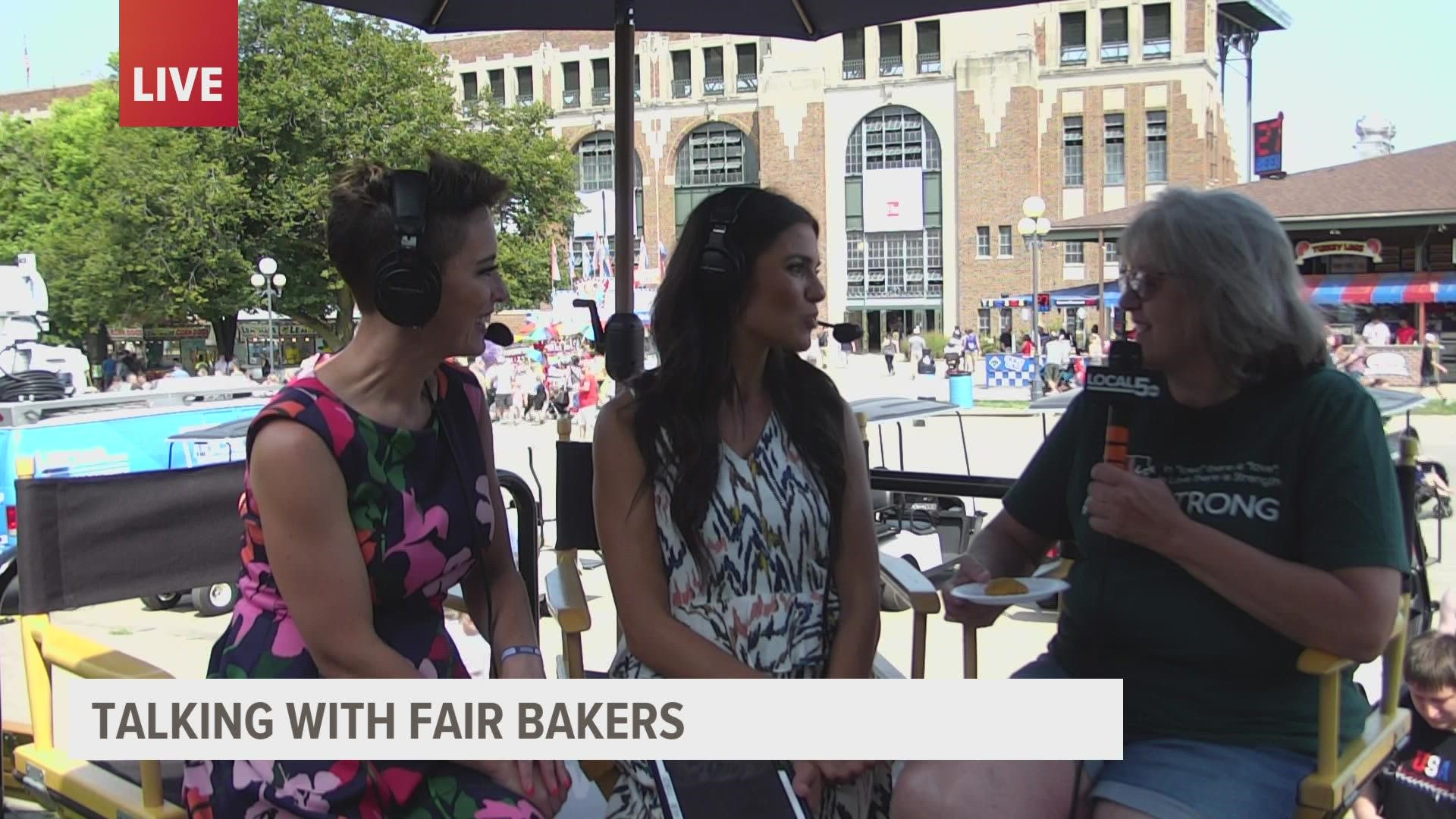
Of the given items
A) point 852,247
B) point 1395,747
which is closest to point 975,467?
point 1395,747

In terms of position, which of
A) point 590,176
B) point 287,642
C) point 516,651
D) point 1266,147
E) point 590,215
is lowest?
point 516,651

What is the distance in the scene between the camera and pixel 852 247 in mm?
55438

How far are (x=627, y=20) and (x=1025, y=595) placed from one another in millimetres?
2219

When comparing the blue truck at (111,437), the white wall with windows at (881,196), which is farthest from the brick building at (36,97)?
the blue truck at (111,437)

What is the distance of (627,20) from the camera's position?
3395 millimetres

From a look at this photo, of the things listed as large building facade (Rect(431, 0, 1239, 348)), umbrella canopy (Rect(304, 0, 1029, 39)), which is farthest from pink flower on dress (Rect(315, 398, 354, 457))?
large building facade (Rect(431, 0, 1239, 348))

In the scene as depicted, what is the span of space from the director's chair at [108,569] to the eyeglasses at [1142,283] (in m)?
1.58

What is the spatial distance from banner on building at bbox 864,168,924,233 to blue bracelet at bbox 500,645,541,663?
177 ft

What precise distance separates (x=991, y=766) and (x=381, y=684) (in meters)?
0.98

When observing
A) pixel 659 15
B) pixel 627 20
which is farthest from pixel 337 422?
pixel 659 15

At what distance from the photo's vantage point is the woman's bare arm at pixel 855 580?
2.20 m

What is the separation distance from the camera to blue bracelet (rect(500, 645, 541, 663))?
6.80 feet

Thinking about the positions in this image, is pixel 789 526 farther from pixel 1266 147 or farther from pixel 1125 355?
pixel 1266 147

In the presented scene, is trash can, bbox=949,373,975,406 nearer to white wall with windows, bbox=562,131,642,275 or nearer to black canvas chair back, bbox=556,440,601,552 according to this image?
black canvas chair back, bbox=556,440,601,552
